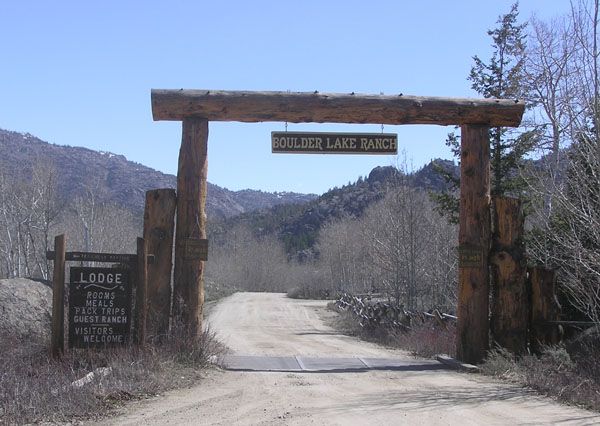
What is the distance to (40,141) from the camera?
16150cm

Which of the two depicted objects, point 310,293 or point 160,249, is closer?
point 160,249

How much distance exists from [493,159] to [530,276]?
8.48m

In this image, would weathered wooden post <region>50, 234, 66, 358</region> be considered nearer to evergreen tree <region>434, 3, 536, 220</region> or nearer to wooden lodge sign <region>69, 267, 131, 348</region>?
wooden lodge sign <region>69, 267, 131, 348</region>

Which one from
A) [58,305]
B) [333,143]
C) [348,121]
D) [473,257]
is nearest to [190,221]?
[58,305]

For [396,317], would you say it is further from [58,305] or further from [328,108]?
[58,305]

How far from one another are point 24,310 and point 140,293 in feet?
9.37

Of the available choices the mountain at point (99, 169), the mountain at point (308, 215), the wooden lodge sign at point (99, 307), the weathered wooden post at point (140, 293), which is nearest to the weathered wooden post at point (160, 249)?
the weathered wooden post at point (140, 293)

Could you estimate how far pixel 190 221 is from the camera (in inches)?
519

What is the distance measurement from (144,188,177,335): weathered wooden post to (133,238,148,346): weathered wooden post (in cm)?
91

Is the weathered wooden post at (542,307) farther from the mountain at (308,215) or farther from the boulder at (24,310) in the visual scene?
the mountain at (308,215)

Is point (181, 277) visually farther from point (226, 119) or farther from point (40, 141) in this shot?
point (40, 141)

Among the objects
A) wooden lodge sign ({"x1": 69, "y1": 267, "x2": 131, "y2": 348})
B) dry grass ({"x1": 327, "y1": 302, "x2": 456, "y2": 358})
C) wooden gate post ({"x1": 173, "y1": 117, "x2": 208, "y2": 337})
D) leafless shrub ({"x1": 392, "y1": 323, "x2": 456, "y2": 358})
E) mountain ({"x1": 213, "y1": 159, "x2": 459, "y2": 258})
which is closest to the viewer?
wooden lodge sign ({"x1": 69, "y1": 267, "x2": 131, "y2": 348})

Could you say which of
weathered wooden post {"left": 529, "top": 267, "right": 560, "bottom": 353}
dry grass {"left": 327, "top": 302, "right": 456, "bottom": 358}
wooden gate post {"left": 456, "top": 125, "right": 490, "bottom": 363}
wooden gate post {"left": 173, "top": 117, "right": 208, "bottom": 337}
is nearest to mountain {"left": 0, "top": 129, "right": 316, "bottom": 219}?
dry grass {"left": 327, "top": 302, "right": 456, "bottom": 358}

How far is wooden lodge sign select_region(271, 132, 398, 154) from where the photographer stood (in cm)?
1387
